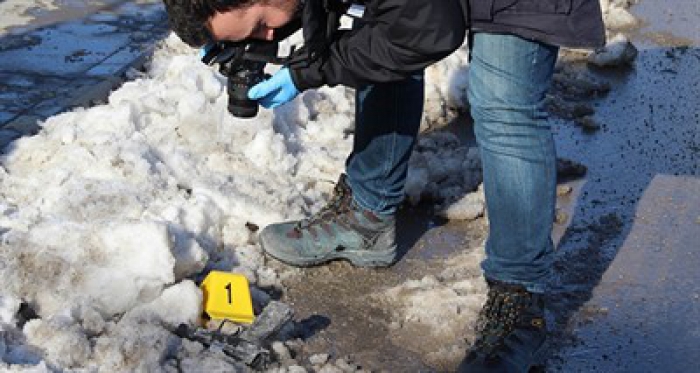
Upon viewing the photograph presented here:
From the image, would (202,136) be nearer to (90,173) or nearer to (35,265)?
(90,173)

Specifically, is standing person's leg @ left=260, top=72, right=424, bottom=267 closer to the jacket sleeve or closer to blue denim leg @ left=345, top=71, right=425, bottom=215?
blue denim leg @ left=345, top=71, right=425, bottom=215

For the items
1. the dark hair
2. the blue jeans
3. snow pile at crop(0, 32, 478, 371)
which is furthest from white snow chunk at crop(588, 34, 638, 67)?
the dark hair

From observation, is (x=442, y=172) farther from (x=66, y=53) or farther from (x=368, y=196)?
(x=66, y=53)

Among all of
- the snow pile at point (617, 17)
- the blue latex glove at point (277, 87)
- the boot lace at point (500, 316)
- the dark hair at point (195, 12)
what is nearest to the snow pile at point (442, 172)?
the boot lace at point (500, 316)

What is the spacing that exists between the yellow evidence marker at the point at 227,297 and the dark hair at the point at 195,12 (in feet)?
2.82

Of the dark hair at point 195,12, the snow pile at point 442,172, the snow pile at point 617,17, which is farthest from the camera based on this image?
the snow pile at point 617,17

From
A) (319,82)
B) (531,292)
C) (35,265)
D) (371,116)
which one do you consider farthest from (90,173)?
(531,292)

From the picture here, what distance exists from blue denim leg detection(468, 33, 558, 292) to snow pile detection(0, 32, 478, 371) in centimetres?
85

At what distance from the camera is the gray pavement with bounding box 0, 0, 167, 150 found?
450 centimetres

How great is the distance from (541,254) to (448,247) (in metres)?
0.77

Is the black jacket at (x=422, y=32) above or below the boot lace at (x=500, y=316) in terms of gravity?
above

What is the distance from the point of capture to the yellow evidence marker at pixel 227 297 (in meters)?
3.05

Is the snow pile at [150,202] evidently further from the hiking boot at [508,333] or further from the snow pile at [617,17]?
the snow pile at [617,17]

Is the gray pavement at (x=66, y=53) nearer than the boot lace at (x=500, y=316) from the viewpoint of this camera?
No
